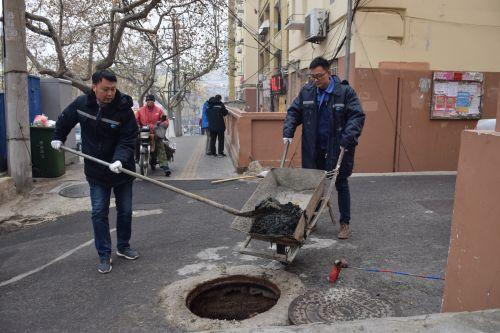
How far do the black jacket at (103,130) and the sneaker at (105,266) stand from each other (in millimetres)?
763

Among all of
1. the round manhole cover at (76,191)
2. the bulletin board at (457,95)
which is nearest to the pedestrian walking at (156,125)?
the round manhole cover at (76,191)

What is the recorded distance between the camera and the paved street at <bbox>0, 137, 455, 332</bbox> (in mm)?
3633

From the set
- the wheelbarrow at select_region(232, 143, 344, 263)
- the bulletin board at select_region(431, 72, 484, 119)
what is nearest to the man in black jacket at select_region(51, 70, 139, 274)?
the wheelbarrow at select_region(232, 143, 344, 263)

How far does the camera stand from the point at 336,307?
3553mm

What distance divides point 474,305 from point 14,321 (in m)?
3.32

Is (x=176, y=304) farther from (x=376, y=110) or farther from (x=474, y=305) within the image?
(x=376, y=110)

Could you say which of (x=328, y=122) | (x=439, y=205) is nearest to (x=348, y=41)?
(x=439, y=205)

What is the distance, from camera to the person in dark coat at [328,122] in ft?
16.0

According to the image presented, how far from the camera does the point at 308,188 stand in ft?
15.7

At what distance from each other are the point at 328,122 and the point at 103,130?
2390 mm

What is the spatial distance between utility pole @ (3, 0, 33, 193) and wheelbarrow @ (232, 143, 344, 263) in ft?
16.6

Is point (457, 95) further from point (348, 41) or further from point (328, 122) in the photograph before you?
point (328, 122)

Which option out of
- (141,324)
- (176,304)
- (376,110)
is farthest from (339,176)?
(376,110)

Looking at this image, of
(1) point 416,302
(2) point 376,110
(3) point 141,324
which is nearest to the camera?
(3) point 141,324
